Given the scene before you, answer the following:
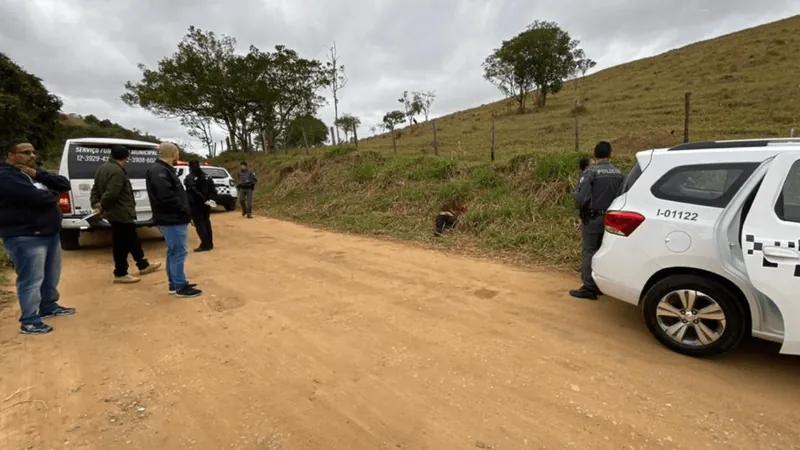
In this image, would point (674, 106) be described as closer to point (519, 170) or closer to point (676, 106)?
point (676, 106)

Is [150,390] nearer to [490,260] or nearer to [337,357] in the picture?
[337,357]

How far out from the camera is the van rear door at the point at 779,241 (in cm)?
251

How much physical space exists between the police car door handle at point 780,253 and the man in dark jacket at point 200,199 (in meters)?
6.85

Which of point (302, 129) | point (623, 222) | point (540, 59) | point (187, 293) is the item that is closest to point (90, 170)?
point (187, 293)

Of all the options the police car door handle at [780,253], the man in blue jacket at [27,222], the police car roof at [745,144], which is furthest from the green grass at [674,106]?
the man in blue jacket at [27,222]

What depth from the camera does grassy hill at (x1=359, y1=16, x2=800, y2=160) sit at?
Result: 1225cm

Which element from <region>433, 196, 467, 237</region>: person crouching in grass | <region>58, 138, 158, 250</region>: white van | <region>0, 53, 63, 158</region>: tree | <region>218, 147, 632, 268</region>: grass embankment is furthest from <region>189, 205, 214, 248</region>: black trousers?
<region>0, 53, 63, 158</region>: tree

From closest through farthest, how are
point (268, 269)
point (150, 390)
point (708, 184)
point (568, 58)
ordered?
point (150, 390) < point (708, 184) < point (268, 269) < point (568, 58)

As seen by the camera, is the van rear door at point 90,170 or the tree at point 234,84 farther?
the tree at point 234,84

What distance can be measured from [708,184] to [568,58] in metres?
31.1

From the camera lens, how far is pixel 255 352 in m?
3.09

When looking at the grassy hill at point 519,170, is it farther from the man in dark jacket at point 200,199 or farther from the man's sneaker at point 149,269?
the man's sneaker at point 149,269

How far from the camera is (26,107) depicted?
28953 millimetres

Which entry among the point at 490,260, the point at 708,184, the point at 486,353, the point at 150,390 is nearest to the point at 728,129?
the point at 490,260
